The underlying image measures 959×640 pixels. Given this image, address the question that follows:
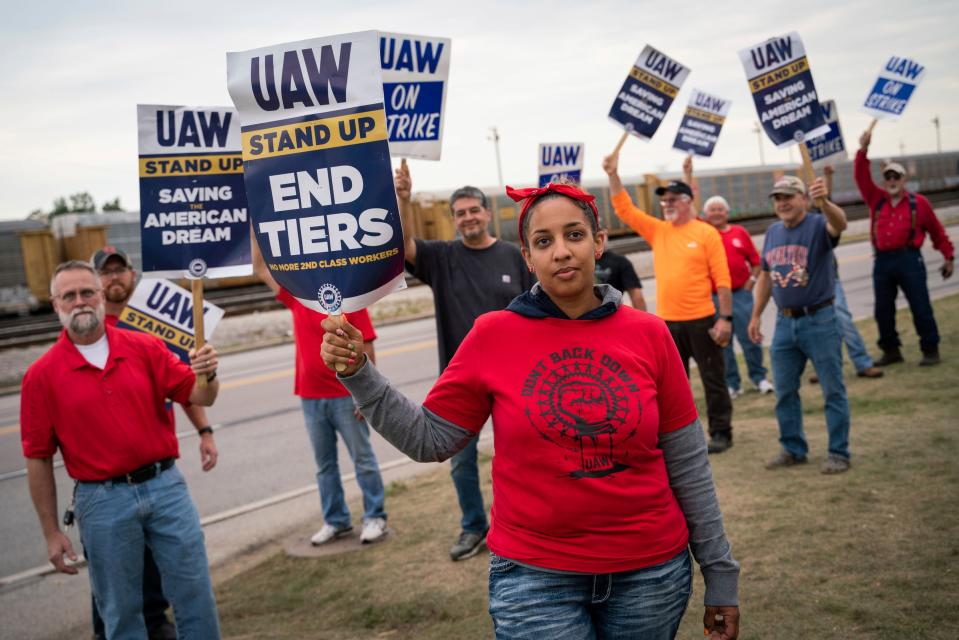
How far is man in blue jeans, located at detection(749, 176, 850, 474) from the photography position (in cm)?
595

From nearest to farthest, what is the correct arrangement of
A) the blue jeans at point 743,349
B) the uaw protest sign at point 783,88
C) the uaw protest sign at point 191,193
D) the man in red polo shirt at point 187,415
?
the uaw protest sign at point 191,193 → the man in red polo shirt at point 187,415 → the uaw protest sign at point 783,88 → the blue jeans at point 743,349

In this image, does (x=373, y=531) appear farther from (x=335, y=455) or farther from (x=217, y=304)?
(x=217, y=304)

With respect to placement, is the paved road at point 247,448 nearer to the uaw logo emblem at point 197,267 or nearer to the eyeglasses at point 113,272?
the eyeglasses at point 113,272

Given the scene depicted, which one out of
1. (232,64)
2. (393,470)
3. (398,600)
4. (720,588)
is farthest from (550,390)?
(393,470)

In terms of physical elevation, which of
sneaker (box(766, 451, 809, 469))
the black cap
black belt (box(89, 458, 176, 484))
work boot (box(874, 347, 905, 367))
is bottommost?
sneaker (box(766, 451, 809, 469))

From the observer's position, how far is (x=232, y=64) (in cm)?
270

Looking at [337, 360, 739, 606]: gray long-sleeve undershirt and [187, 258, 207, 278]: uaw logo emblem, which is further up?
[187, 258, 207, 278]: uaw logo emblem

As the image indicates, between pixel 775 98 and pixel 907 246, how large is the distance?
3.49m

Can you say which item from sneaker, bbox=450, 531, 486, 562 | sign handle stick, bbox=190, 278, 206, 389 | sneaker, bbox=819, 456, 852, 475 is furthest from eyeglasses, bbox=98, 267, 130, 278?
sneaker, bbox=819, 456, 852, 475

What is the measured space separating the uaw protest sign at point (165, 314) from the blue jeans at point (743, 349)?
5.73 metres

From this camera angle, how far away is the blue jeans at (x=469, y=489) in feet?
17.9

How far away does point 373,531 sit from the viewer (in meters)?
5.99

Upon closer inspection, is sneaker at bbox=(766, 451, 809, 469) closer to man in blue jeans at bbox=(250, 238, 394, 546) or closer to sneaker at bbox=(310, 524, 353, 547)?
man in blue jeans at bbox=(250, 238, 394, 546)

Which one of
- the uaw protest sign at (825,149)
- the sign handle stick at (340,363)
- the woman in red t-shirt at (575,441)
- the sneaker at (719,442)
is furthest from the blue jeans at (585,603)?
the uaw protest sign at (825,149)
